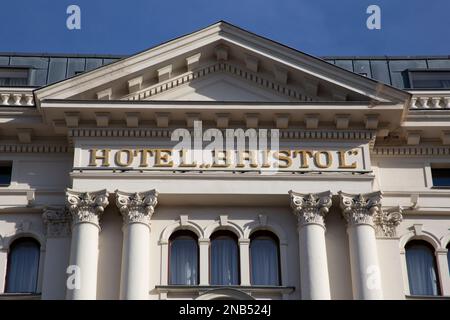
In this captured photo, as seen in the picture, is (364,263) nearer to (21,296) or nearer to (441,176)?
(441,176)

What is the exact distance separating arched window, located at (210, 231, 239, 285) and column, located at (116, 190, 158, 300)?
1.96 m

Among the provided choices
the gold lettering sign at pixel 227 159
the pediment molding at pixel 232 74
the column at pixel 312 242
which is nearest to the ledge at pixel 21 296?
the gold lettering sign at pixel 227 159

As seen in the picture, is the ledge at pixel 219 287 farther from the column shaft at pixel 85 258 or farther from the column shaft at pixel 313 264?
the column shaft at pixel 85 258

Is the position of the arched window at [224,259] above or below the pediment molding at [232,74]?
below

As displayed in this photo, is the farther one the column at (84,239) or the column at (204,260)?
the column at (204,260)

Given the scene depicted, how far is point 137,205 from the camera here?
33469 mm

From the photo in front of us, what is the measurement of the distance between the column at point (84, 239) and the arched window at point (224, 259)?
11.2 feet

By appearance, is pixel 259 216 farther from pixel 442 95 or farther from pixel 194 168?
→ pixel 442 95

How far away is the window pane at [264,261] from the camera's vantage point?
33.4 metres

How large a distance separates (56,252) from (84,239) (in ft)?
4.02

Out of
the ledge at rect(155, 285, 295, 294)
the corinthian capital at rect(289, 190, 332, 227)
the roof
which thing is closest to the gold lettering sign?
the corinthian capital at rect(289, 190, 332, 227)

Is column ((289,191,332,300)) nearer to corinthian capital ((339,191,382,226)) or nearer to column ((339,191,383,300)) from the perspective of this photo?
corinthian capital ((339,191,382,226))

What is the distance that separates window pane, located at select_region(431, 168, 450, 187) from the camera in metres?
35.8
